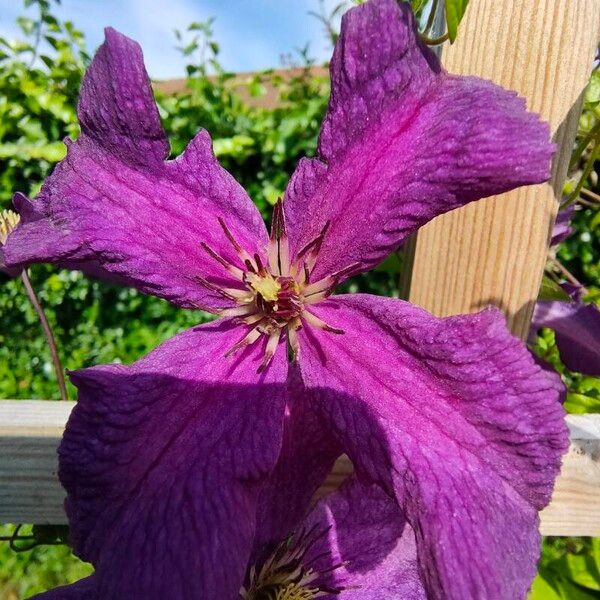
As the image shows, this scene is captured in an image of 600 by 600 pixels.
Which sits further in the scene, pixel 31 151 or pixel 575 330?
pixel 31 151

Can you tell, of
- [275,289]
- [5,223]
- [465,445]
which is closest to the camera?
[465,445]

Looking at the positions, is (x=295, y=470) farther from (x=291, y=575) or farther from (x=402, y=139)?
(x=402, y=139)

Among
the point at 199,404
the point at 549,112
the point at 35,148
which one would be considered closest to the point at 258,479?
the point at 199,404

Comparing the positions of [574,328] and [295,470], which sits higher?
[574,328]

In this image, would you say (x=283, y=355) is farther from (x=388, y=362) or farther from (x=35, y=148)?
(x=35, y=148)

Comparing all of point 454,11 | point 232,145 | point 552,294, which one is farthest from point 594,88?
point 232,145

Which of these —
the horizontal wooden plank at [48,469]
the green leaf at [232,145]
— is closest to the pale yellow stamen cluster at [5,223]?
the horizontal wooden plank at [48,469]

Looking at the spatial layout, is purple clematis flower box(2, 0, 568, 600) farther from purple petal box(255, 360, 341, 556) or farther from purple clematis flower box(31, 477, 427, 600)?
purple clematis flower box(31, 477, 427, 600)
